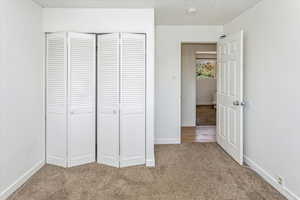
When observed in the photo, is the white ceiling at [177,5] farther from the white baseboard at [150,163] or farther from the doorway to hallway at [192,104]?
the white baseboard at [150,163]

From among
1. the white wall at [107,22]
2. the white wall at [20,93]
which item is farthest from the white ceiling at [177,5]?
the white wall at [20,93]

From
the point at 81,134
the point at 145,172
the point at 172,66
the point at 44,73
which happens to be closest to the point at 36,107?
the point at 44,73

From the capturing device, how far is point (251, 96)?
11.2ft

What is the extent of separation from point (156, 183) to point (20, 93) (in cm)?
204

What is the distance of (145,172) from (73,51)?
2048mm

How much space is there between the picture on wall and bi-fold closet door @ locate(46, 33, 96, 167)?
8118 millimetres

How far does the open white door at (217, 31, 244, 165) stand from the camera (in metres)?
3.44

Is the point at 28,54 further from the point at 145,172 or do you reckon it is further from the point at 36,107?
the point at 145,172

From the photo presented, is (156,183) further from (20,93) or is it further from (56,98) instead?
(20,93)

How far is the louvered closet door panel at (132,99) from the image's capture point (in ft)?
11.1

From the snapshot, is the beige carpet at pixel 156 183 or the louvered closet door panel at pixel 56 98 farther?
the louvered closet door panel at pixel 56 98

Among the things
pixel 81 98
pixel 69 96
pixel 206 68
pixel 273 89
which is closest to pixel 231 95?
pixel 273 89

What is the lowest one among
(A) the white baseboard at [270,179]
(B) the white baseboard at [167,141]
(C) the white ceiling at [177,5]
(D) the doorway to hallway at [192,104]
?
(A) the white baseboard at [270,179]

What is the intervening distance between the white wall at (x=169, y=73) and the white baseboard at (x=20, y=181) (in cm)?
223
